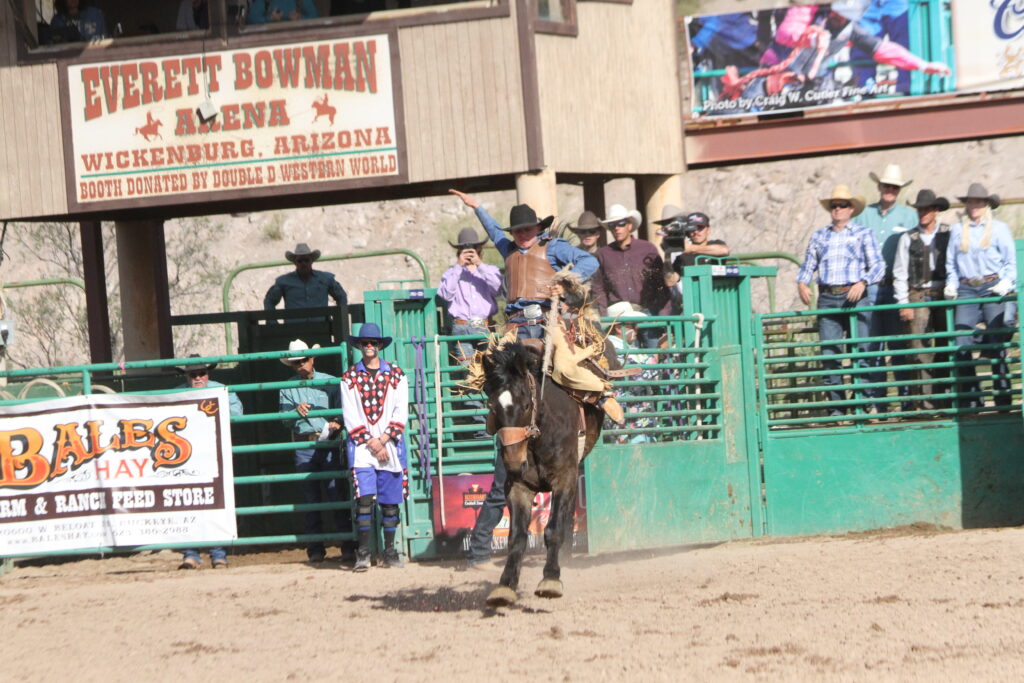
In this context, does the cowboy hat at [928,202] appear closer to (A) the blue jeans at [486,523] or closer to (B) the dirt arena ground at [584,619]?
(B) the dirt arena ground at [584,619]

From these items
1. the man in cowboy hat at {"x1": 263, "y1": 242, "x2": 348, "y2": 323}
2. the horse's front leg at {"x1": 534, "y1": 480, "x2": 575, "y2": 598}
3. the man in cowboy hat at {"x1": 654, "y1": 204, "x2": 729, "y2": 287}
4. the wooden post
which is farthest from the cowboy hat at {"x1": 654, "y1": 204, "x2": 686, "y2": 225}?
the wooden post

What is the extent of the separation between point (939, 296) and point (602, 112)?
4.13 m

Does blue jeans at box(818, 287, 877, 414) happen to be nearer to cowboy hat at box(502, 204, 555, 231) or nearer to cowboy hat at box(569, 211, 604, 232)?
cowboy hat at box(569, 211, 604, 232)

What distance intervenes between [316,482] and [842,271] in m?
4.90

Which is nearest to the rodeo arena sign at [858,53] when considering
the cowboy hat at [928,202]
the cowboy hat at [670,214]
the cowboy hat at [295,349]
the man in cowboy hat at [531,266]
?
the cowboy hat at [670,214]

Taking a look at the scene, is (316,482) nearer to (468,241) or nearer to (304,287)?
(468,241)

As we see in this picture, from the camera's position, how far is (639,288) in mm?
12188

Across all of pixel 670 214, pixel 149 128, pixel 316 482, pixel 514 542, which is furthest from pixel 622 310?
pixel 149 128

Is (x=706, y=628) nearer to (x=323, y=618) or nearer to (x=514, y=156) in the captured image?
(x=323, y=618)

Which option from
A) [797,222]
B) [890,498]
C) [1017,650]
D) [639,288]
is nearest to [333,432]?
[639,288]

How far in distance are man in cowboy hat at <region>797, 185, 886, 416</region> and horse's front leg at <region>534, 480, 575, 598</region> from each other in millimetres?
3943

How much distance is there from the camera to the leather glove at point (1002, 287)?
38.2 feet

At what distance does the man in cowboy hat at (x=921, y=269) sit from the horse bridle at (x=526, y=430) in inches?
183

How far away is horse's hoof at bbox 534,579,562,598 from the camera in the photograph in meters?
8.20
